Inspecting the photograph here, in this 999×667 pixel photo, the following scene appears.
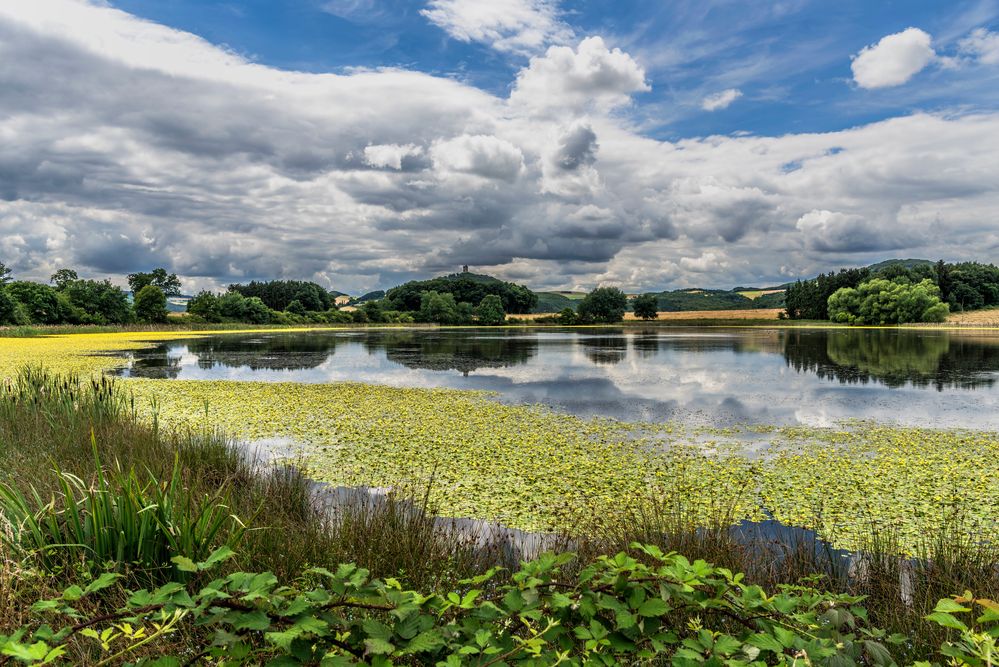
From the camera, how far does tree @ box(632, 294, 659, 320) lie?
11544 cm

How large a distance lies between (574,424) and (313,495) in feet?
19.3

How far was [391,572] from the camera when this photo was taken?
3.71 metres


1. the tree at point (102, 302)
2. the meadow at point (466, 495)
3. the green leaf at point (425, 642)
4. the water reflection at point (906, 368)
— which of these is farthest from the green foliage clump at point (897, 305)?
the tree at point (102, 302)

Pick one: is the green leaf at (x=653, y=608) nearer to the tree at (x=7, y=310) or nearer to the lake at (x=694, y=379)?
the lake at (x=694, y=379)

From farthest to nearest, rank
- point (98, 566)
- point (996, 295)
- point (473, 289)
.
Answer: point (473, 289) < point (996, 295) < point (98, 566)

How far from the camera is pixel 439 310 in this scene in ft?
356

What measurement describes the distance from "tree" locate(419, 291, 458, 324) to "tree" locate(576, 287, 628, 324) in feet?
92.4

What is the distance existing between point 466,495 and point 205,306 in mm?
95218

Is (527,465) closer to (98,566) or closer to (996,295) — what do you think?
(98,566)

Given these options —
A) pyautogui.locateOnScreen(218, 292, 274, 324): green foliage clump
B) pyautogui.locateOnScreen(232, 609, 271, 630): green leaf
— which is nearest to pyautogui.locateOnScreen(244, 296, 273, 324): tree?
pyautogui.locateOnScreen(218, 292, 274, 324): green foliage clump

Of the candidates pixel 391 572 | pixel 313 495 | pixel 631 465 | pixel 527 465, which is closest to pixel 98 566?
pixel 391 572

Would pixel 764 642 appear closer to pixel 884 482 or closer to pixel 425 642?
pixel 425 642

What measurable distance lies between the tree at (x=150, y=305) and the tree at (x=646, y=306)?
86.7 m

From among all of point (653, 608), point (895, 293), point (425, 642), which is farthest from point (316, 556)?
point (895, 293)
